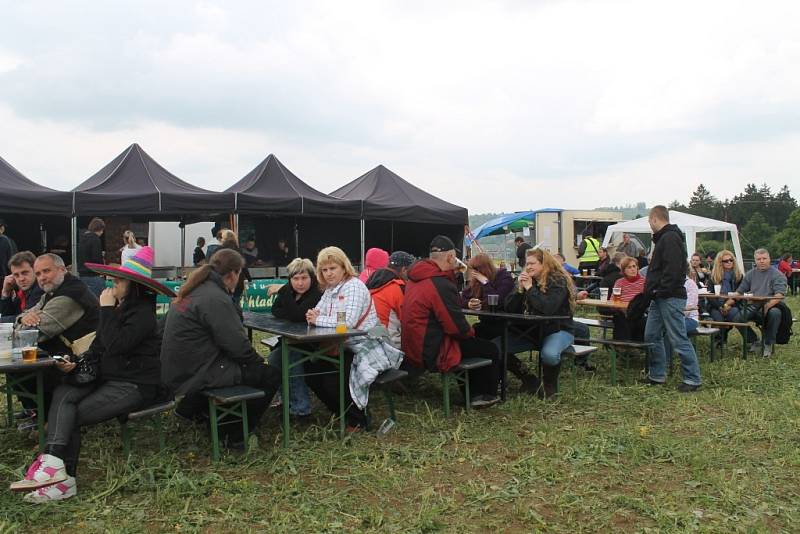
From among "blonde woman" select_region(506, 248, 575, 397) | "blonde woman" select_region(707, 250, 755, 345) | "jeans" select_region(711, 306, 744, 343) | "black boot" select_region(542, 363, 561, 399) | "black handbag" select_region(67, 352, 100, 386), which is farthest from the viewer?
"blonde woman" select_region(707, 250, 755, 345)

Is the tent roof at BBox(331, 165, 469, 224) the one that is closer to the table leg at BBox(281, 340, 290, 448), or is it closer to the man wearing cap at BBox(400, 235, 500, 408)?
the man wearing cap at BBox(400, 235, 500, 408)

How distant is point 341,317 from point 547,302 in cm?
179

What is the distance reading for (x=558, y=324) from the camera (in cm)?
546

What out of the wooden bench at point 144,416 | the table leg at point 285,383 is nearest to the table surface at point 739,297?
the table leg at point 285,383

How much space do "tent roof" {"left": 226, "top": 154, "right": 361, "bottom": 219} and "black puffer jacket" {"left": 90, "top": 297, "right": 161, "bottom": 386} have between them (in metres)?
8.02

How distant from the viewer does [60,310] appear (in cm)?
400

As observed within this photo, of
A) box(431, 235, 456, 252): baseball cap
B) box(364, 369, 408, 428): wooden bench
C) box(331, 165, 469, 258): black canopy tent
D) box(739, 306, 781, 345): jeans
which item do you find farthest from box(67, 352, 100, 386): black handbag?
box(331, 165, 469, 258): black canopy tent

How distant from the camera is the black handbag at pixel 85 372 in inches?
133

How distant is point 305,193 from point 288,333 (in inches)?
352

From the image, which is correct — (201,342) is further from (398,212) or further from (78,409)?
(398,212)

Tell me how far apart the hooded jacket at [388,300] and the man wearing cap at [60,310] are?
1.92 m

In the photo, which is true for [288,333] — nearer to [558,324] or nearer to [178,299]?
[178,299]

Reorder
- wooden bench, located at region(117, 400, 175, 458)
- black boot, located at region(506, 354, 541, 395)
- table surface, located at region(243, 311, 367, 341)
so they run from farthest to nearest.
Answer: black boot, located at region(506, 354, 541, 395) < table surface, located at region(243, 311, 367, 341) < wooden bench, located at region(117, 400, 175, 458)

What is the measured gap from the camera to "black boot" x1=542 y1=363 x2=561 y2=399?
17.4ft
